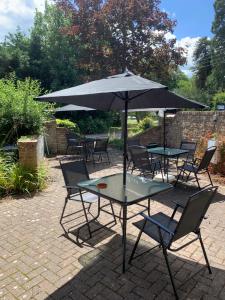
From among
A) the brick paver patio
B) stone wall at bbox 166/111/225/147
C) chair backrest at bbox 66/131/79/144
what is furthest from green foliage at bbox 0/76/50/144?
stone wall at bbox 166/111/225/147

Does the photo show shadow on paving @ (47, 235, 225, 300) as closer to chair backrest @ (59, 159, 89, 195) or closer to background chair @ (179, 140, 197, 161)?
chair backrest @ (59, 159, 89, 195)

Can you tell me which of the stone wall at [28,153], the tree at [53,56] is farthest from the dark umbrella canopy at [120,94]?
the tree at [53,56]

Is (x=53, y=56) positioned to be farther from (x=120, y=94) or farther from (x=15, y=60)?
(x=120, y=94)

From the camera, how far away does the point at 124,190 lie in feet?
10.7

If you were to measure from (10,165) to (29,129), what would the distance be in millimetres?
1950

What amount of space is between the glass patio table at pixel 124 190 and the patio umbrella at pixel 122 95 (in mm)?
197

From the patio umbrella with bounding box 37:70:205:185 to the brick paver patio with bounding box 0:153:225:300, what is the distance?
3.29 feet

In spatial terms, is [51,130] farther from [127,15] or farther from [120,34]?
[127,15]

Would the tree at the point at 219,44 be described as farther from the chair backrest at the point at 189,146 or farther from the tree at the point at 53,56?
the chair backrest at the point at 189,146

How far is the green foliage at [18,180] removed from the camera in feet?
16.8

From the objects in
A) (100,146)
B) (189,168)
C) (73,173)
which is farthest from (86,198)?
(100,146)

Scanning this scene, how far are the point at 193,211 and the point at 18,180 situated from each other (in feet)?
12.7

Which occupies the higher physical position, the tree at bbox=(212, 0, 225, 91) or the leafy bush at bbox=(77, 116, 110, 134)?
the tree at bbox=(212, 0, 225, 91)

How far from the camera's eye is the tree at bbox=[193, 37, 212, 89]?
100ft
